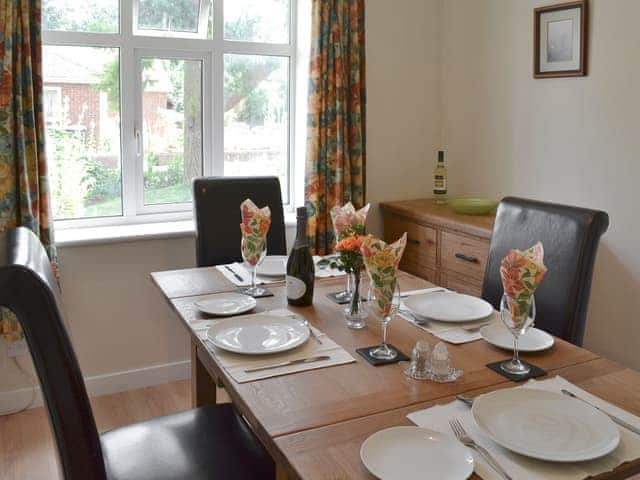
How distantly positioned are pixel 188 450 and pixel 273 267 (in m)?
0.82

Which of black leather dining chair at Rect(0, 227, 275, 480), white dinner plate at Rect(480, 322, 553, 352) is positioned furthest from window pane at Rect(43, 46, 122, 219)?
white dinner plate at Rect(480, 322, 553, 352)

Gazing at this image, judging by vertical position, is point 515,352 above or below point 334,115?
below

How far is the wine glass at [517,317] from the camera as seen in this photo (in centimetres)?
149

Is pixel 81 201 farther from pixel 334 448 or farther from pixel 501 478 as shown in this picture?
pixel 501 478

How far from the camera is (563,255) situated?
79.4 inches

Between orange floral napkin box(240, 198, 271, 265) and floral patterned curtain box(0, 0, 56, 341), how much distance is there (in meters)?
1.15

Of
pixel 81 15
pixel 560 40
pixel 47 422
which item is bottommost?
pixel 47 422

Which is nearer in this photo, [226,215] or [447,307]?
[447,307]

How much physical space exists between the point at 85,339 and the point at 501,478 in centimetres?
243

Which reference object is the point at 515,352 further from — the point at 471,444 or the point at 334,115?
the point at 334,115

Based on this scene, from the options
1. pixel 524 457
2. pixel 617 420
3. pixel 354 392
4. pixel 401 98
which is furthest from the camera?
pixel 401 98

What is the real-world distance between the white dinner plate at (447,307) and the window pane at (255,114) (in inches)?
69.7

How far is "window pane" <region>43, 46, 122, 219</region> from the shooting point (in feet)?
10.4

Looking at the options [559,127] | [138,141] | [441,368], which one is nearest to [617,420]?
[441,368]
